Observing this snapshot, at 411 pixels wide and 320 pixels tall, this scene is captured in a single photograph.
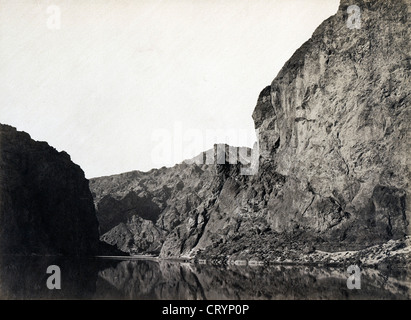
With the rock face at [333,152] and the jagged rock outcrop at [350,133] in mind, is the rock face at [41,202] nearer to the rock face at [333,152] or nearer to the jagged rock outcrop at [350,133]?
the rock face at [333,152]

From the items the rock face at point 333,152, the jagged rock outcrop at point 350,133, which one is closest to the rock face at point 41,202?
the rock face at point 333,152

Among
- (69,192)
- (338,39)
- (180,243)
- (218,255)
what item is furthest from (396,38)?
(69,192)

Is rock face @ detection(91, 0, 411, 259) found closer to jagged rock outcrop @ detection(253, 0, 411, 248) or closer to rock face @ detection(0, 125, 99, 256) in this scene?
jagged rock outcrop @ detection(253, 0, 411, 248)

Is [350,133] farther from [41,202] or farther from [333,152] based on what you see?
[41,202]
